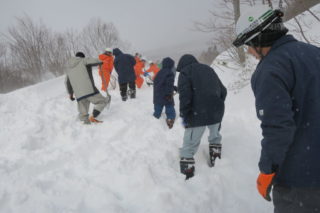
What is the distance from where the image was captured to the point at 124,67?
6.78 m

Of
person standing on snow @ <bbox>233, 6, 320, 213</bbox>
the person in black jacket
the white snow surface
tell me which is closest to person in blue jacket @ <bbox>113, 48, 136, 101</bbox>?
the white snow surface

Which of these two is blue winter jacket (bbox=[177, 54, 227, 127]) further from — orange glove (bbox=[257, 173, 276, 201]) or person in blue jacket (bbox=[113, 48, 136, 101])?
person in blue jacket (bbox=[113, 48, 136, 101])

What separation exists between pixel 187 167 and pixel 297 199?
164 centimetres

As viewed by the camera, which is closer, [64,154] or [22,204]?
[22,204]

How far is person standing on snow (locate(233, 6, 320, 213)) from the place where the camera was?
4.28 feet

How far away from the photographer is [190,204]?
2457mm

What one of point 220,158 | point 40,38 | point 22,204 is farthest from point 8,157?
point 40,38

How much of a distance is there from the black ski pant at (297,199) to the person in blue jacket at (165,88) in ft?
10.7

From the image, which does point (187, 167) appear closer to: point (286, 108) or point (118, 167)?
point (118, 167)

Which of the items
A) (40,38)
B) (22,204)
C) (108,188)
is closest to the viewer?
(22,204)

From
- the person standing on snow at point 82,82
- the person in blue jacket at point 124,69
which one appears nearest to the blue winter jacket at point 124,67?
the person in blue jacket at point 124,69

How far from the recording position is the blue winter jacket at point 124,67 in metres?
6.77

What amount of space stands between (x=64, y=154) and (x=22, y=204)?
1.28 metres

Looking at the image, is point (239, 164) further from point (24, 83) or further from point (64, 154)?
point (24, 83)
